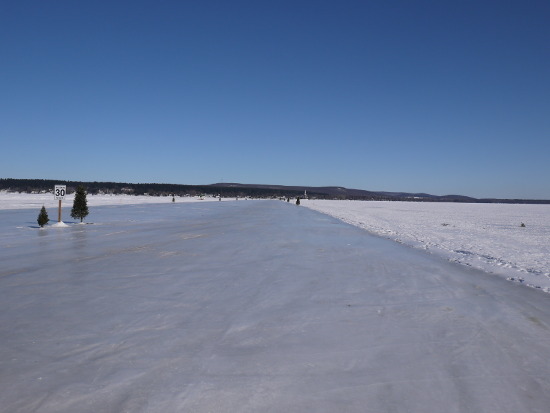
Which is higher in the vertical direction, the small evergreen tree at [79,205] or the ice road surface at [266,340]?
the small evergreen tree at [79,205]

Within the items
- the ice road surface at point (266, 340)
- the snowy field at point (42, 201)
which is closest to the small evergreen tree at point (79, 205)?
the snowy field at point (42, 201)

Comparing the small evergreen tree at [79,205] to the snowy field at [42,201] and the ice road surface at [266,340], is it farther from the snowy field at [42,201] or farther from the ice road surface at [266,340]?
the ice road surface at [266,340]

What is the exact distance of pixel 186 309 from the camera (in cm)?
511

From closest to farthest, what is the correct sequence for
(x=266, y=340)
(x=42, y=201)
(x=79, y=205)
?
1. (x=266, y=340)
2. (x=79, y=205)
3. (x=42, y=201)

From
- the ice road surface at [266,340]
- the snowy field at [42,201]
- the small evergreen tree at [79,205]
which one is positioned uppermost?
the small evergreen tree at [79,205]

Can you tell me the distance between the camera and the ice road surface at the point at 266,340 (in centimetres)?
290

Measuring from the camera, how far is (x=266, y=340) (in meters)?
4.04

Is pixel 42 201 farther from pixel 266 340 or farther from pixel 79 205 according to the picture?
pixel 266 340

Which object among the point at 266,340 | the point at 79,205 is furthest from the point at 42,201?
the point at 266,340

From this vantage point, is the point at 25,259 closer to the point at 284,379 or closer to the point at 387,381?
the point at 284,379

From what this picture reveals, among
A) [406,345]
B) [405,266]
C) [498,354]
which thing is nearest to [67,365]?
[406,345]

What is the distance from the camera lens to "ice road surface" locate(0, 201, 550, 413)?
2900 mm

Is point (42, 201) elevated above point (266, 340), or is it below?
below

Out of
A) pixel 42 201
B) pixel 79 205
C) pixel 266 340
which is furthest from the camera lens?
pixel 42 201
